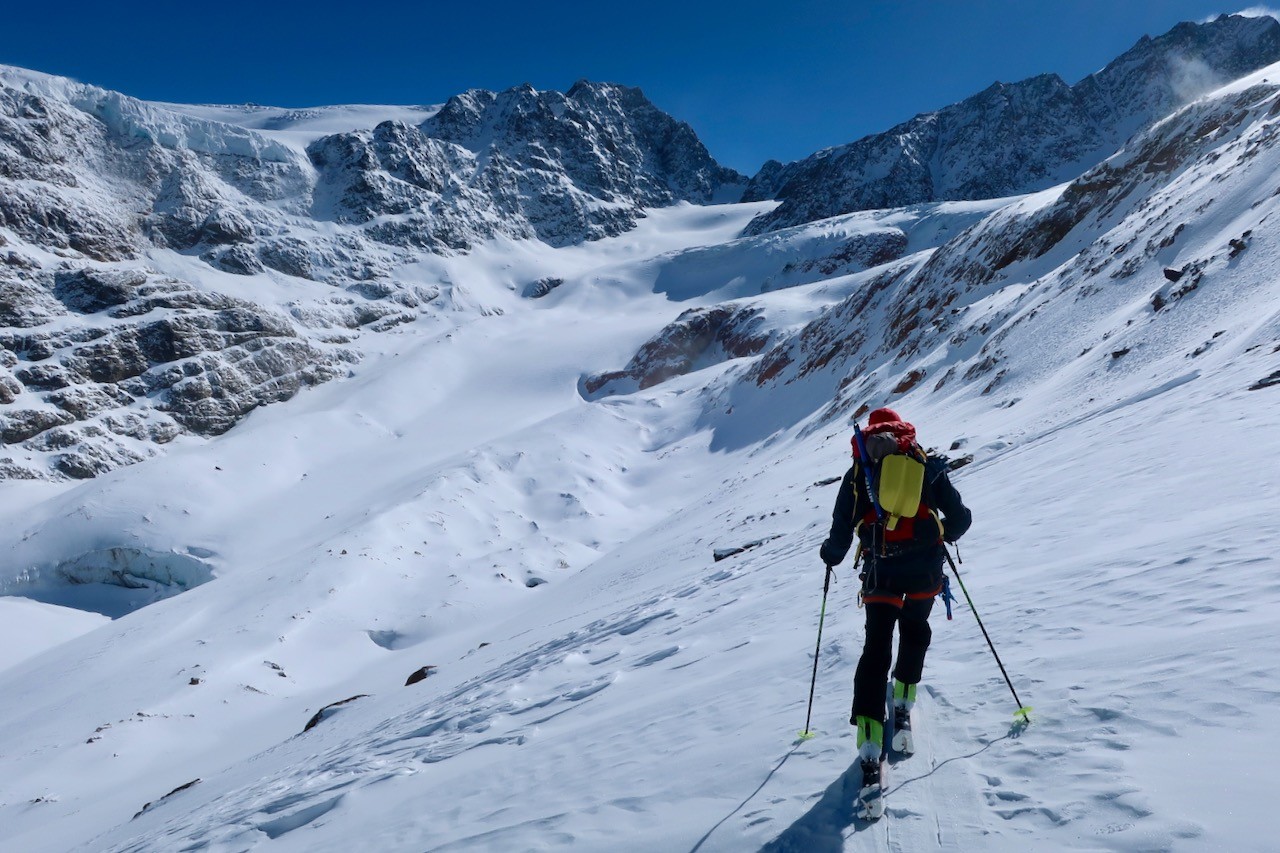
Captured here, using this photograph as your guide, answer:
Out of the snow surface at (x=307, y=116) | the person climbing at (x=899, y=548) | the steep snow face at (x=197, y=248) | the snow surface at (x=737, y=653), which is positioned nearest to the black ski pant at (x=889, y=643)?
the person climbing at (x=899, y=548)

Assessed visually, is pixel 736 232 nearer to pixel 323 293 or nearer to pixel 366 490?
pixel 323 293

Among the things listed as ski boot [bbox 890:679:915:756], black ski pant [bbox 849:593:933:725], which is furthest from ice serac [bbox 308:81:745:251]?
ski boot [bbox 890:679:915:756]

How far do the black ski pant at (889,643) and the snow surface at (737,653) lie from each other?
1.75ft

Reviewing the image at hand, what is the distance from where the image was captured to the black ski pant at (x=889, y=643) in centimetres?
449

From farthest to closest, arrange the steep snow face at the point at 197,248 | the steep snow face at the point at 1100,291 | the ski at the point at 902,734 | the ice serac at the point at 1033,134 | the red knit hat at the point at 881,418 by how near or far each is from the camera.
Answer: the ice serac at the point at 1033,134, the steep snow face at the point at 197,248, the steep snow face at the point at 1100,291, the red knit hat at the point at 881,418, the ski at the point at 902,734

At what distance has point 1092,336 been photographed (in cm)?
2042

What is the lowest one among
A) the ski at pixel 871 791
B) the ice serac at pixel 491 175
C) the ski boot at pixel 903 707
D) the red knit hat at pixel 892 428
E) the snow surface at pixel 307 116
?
the ski at pixel 871 791

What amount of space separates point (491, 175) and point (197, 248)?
66200 mm

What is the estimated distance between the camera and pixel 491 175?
152 meters

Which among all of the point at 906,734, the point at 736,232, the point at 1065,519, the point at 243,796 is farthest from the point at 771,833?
the point at 736,232

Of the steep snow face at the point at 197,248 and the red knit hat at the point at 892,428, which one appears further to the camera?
the steep snow face at the point at 197,248

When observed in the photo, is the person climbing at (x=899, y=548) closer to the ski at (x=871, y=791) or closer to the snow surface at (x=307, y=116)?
the ski at (x=871, y=791)

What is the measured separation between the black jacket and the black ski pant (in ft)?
1.08

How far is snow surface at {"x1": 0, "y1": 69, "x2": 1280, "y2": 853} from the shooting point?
4.14 metres
